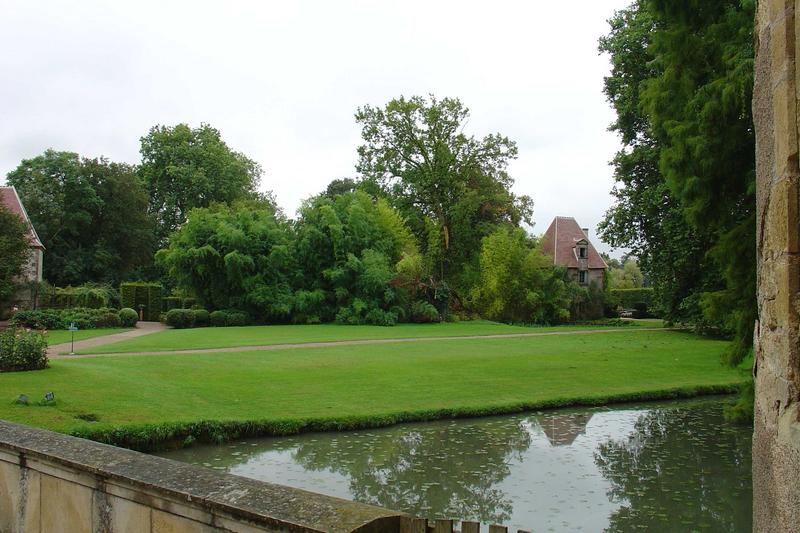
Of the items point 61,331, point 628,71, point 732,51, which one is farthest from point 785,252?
point 61,331

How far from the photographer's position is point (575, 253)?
56.8 metres

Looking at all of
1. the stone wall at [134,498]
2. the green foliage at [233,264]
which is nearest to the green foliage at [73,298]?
the green foliage at [233,264]

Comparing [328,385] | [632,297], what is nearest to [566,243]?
[632,297]

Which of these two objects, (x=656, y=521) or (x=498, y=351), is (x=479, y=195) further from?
(x=656, y=521)

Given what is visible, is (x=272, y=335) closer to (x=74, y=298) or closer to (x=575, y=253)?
(x=74, y=298)

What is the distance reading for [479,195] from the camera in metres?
48.3

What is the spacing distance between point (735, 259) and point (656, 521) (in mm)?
4672

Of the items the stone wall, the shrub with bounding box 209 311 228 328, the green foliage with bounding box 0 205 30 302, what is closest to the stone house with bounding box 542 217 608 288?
the shrub with bounding box 209 311 228 328

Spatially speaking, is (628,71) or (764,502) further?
(628,71)

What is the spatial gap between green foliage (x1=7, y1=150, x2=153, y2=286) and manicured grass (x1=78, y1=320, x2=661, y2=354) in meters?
22.3

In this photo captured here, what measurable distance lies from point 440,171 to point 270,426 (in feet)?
122

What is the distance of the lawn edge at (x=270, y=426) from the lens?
10.6 meters

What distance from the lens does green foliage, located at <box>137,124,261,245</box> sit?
55688 mm

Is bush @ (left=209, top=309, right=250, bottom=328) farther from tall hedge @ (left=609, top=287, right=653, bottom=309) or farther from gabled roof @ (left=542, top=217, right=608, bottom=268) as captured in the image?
tall hedge @ (left=609, top=287, right=653, bottom=309)
